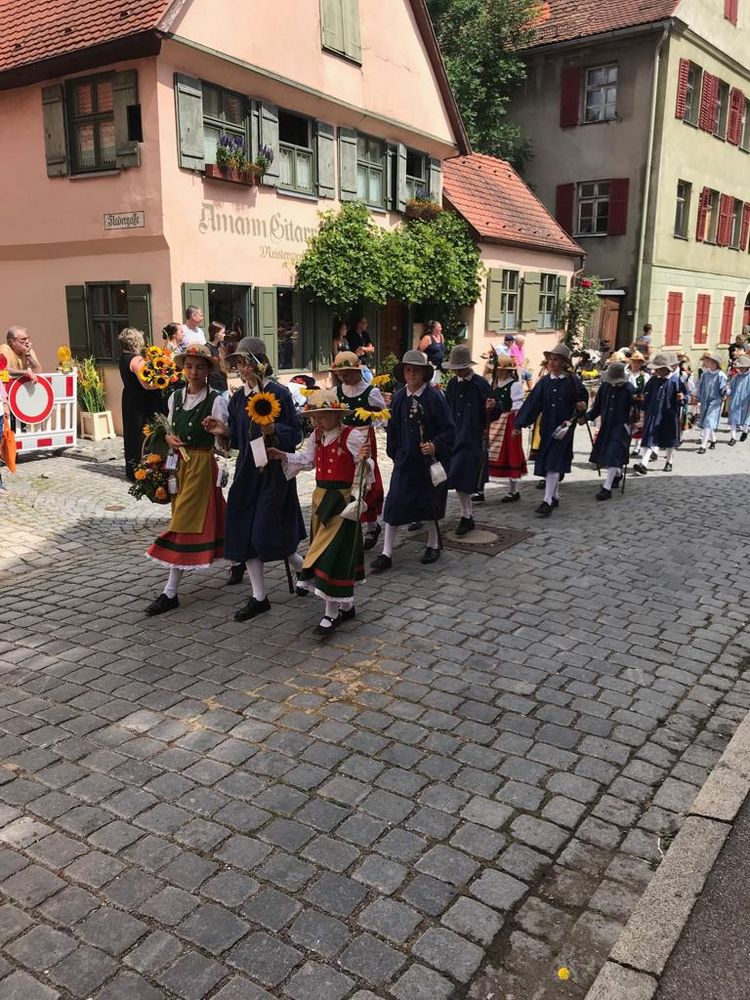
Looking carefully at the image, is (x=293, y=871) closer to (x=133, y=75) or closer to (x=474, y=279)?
(x=133, y=75)

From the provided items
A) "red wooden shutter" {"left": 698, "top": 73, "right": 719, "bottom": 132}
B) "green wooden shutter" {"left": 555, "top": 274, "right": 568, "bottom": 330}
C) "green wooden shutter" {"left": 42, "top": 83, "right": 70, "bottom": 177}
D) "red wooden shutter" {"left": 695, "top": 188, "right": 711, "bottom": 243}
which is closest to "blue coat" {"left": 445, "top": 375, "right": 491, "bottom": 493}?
"green wooden shutter" {"left": 42, "top": 83, "right": 70, "bottom": 177}

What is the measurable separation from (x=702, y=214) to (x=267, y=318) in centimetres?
1873

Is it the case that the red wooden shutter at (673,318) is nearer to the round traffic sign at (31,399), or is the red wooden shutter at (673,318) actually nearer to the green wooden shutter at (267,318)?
the green wooden shutter at (267,318)

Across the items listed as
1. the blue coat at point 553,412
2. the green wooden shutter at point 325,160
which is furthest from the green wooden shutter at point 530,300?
the blue coat at point 553,412

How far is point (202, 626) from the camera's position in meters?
5.84

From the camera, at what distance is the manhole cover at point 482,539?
26.1ft

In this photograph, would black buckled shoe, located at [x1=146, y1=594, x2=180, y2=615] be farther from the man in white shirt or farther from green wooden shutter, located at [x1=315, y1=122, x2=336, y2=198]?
green wooden shutter, located at [x1=315, y1=122, x2=336, y2=198]

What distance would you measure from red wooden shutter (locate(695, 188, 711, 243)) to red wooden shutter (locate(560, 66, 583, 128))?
16.6 feet

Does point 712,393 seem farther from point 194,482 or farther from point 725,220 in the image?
point 725,220

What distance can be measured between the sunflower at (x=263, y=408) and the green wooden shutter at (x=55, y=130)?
31.9 feet

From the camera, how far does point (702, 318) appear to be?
2823 cm

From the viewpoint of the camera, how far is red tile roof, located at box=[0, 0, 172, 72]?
1173 cm

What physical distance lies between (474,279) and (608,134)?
9.26m

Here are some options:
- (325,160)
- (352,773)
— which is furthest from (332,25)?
(352,773)
